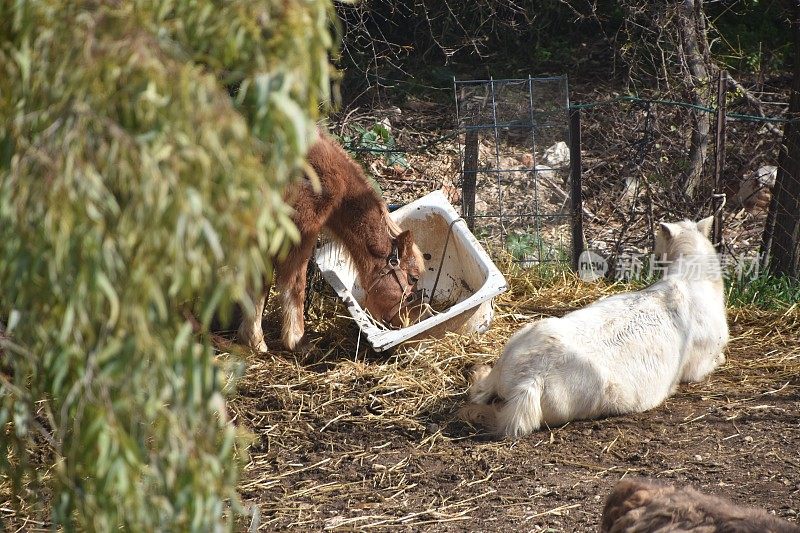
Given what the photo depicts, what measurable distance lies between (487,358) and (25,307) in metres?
4.28

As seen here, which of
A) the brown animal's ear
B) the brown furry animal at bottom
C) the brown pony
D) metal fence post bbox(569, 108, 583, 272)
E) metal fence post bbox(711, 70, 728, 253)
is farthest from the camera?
metal fence post bbox(569, 108, 583, 272)

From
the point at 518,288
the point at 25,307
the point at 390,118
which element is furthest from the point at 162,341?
the point at 390,118

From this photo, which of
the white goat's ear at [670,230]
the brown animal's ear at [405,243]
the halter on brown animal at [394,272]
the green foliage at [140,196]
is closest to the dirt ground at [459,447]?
the halter on brown animal at [394,272]

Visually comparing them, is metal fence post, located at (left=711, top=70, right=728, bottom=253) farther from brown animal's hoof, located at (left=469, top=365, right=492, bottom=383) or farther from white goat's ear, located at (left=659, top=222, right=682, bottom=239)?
brown animal's hoof, located at (left=469, top=365, right=492, bottom=383)

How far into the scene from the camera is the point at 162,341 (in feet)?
7.18

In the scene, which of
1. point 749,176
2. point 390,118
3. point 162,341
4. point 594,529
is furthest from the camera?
point 390,118

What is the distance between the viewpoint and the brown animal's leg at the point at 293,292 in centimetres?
643

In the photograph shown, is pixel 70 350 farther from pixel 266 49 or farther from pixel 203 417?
pixel 266 49

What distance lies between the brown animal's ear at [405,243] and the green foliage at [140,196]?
4276mm

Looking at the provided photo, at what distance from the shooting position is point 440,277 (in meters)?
7.36

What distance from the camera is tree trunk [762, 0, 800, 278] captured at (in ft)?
23.3

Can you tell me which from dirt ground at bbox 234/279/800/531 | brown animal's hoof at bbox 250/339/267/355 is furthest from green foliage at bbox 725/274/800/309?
brown animal's hoof at bbox 250/339/267/355

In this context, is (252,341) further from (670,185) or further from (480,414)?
(670,185)

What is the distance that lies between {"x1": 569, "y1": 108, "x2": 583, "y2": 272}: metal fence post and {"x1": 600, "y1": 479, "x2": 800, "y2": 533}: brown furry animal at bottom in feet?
15.5
